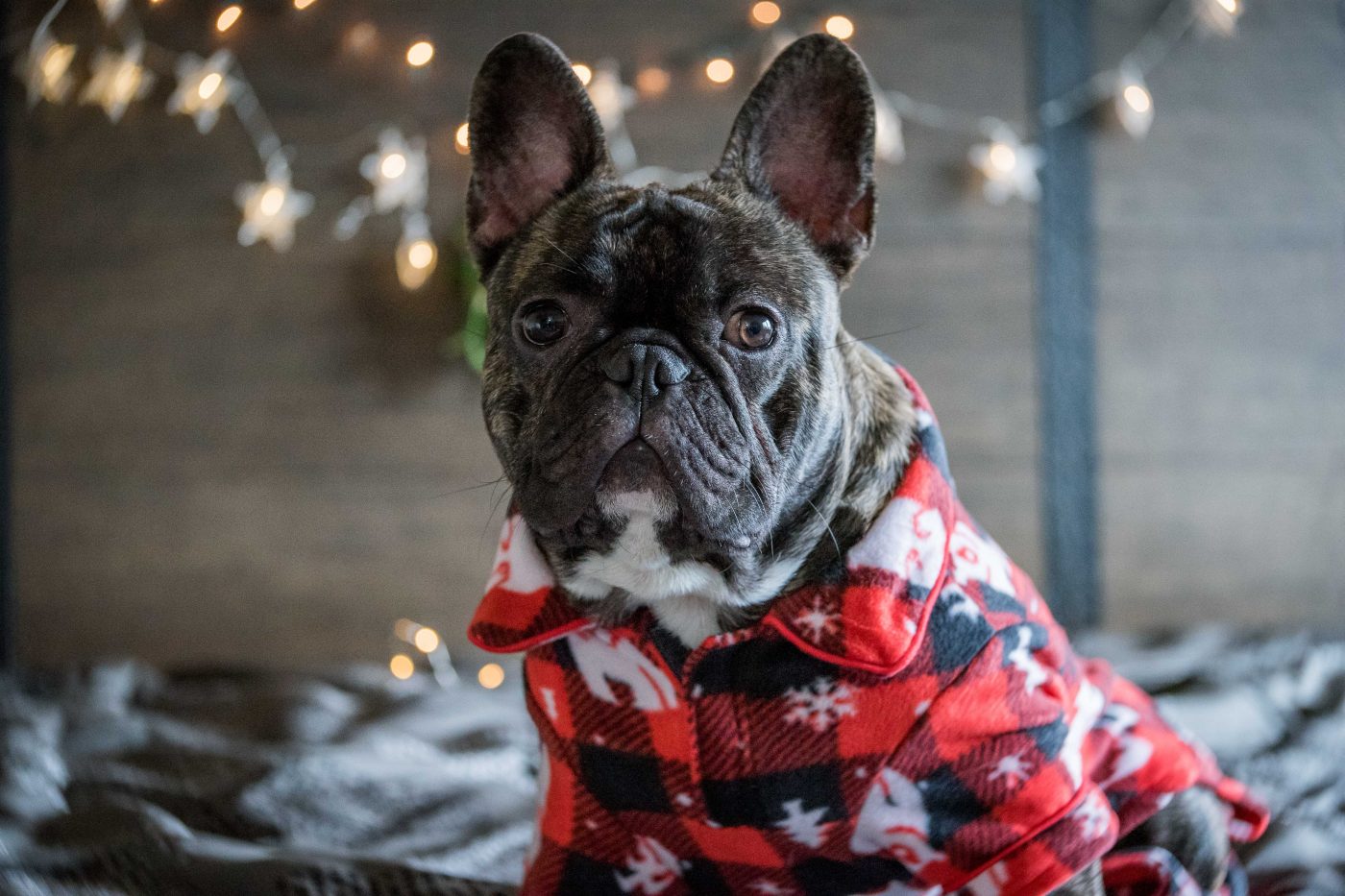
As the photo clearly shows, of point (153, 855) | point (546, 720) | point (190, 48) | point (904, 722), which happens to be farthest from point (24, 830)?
point (190, 48)

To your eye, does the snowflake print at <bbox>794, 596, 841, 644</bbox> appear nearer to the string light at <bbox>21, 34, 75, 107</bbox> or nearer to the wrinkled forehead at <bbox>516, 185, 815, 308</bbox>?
Result: the wrinkled forehead at <bbox>516, 185, 815, 308</bbox>

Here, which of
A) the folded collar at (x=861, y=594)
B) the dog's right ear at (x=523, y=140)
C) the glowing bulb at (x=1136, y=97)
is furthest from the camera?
the glowing bulb at (x=1136, y=97)

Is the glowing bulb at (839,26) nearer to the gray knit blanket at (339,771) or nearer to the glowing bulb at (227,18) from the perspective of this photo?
the glowing bulb at (227,18)

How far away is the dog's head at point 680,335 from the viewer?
1213mm

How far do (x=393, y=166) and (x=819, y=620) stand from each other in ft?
7.97

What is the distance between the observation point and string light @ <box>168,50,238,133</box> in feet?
10.6

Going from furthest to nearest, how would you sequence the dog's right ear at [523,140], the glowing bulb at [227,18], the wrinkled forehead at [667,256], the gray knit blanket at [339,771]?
the glowing bulb at [227,18], the gray knit blanket at [339,771], the dog's right ear at [523,140], the wrinkled forehead at [667,256]

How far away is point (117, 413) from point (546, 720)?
253 cm

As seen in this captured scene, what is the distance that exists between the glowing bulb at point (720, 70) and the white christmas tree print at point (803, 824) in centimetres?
252

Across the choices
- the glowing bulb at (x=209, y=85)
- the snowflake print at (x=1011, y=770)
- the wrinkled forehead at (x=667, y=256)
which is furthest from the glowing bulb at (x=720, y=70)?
the snowflake print at (x=1011, y=770)

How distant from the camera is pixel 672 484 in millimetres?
1204

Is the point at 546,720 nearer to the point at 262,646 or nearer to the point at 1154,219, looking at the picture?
the point at 262,646

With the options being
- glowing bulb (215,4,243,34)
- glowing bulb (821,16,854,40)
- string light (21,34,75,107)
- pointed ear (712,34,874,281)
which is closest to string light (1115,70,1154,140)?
glowing bulb (821,16,854,40)

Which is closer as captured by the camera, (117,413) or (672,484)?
(672,484)
